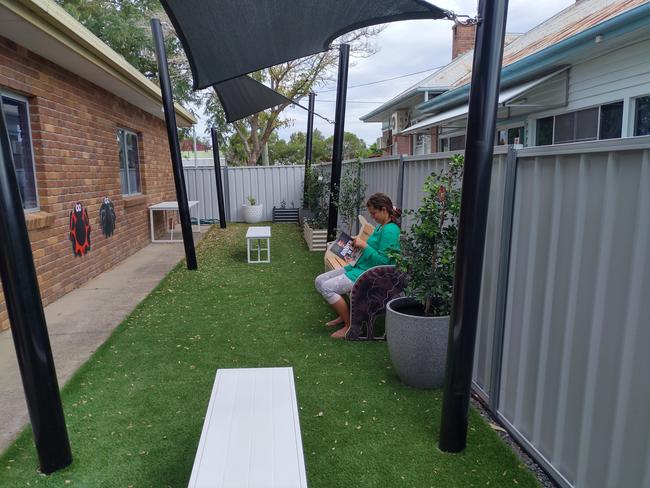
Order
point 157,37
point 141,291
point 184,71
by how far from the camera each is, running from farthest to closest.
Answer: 1. point 184,71
2. point 157,37
3. point 141,291

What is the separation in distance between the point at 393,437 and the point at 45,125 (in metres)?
5.22

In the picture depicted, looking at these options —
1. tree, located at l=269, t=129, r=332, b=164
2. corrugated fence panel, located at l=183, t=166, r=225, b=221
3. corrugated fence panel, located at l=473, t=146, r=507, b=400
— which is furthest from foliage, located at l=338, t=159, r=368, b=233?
tree, located at l=269, t=129, r=332, b=164

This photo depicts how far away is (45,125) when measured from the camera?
573cm

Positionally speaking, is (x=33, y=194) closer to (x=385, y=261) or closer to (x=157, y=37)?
(x=157, y=37)

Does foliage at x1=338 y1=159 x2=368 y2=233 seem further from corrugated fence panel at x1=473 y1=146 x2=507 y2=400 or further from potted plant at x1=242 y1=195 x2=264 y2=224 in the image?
potted plant at x1=242 y1=195 x2=264 y2=224

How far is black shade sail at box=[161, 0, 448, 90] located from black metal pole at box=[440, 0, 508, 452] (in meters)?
0.64

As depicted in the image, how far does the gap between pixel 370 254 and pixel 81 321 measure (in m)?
3.04

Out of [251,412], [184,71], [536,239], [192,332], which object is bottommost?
[192,332]

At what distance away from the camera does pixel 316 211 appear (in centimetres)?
1140

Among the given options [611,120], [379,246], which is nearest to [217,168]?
[611,120]

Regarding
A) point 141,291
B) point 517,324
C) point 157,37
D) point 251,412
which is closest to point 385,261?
point 517,324

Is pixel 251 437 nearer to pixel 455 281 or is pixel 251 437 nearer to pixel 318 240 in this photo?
pixel 455 281

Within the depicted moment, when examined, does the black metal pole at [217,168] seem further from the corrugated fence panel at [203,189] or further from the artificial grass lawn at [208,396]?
the artificial grass lawn at [208,396]

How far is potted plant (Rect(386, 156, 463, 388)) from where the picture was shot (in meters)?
3.34
